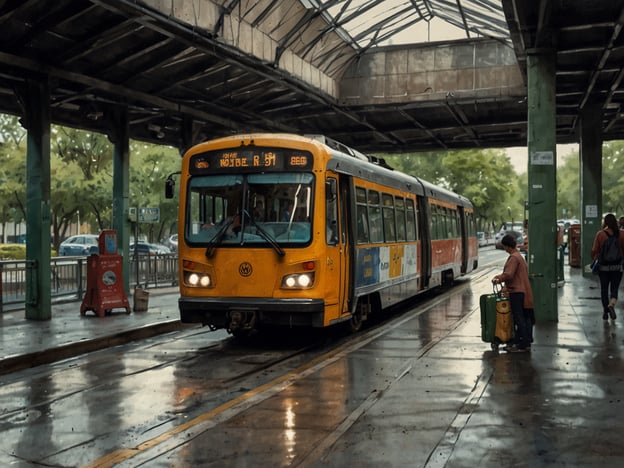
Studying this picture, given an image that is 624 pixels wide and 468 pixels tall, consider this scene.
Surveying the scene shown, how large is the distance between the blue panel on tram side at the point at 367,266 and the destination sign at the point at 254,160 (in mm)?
2021

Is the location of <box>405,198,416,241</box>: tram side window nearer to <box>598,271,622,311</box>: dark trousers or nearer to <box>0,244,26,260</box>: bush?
<box>598,271,622,311</box>: dark trousers

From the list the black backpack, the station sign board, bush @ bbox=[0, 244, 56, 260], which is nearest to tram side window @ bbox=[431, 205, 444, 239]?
the black backpack

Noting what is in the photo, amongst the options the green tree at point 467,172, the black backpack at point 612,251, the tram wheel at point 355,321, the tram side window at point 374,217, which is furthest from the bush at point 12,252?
the green tree at point 467,172

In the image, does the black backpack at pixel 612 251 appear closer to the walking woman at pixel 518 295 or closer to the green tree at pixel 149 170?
the walking woman at pixel 518 295

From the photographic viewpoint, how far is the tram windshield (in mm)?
11180

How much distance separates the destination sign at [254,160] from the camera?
11.3 m

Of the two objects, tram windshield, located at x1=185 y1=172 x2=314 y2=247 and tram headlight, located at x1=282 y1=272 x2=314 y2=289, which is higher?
tram windshield, located at x1=185 y1=172 x2=314 y2=247

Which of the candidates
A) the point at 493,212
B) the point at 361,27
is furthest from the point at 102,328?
the point at 493,212

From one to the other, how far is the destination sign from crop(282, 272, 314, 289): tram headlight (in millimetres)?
1583

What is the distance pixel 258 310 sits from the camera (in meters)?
11.1

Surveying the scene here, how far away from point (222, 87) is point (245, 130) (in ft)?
16.2

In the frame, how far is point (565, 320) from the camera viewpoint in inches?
564

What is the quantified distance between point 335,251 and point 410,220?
231 inches

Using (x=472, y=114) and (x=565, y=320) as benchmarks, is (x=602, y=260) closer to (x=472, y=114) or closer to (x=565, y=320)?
(x=565, y=320)
